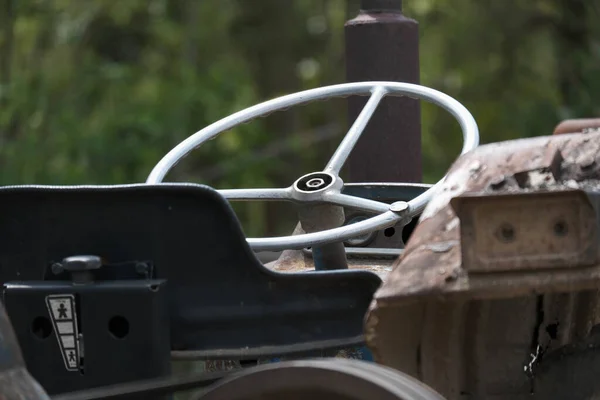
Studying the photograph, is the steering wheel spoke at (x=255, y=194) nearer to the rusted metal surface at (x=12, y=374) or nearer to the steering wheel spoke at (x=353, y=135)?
the steering wheel spoke at (x=353, y=135)

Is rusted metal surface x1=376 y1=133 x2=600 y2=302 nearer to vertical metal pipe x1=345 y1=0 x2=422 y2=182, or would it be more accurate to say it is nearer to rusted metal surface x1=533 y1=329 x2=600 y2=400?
rusted metal surface x1=533 y1=329 x2=600 y2=400

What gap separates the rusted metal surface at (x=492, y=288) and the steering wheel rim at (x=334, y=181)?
0.37m

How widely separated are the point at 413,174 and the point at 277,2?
19.5ft

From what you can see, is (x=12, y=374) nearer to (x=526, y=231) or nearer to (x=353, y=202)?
(x=526, y=231)

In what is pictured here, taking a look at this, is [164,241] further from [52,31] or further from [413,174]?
[52,31]

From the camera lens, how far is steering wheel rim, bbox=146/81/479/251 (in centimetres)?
310

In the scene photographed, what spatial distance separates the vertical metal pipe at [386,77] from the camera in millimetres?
5520

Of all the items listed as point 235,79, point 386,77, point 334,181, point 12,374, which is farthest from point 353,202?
point 235,79

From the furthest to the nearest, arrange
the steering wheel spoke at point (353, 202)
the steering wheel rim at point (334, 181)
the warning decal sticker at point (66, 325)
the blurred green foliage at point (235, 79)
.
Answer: the blurred green foliage at point (235, 79), the steering wheel spoke at point (353, 202), the steering wheel rim at point (334, 181), the warning decal sticker at point (66, 325)

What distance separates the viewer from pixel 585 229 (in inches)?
82.6

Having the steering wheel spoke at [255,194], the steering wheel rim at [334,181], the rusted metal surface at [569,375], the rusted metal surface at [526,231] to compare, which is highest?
the rusted metal surface at [526,231]

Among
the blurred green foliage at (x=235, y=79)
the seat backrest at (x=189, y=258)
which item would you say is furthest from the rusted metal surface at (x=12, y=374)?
the blurred green foliage at (x=235, y=79)

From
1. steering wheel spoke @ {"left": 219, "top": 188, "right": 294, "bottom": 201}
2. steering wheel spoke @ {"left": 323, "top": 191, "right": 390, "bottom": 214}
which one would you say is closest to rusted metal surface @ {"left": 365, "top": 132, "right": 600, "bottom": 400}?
steering wheel spoke @ {"left": 323, "top": 191, "right": 390, "bottom": 214}

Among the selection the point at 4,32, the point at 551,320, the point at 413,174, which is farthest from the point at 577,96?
the point at 551,320
